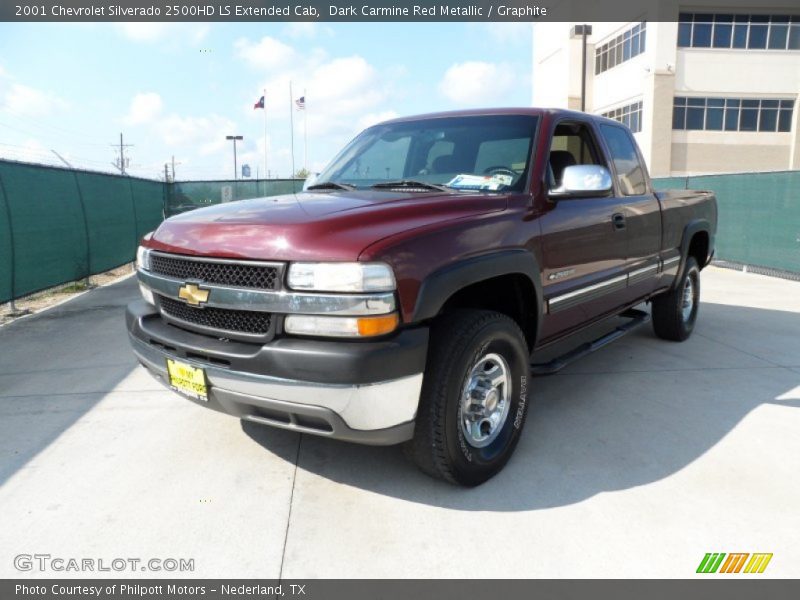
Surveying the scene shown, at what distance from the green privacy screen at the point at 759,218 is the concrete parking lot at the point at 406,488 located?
670cm

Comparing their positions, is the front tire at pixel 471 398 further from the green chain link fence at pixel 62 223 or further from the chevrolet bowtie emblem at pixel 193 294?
the green chain link fence at pixel 62 223

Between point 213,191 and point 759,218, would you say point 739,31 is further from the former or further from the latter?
point 213,191

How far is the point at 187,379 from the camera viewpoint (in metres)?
2.86

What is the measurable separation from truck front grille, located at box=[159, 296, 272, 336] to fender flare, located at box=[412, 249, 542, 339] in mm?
677

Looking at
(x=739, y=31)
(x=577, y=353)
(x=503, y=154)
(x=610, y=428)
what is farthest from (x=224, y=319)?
(x=739, y=31)

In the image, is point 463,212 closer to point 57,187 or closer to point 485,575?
point 485,575

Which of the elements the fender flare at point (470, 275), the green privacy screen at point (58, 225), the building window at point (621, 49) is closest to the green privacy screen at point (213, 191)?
the green privacy screen at point (58, 225)

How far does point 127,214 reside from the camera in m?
12.3

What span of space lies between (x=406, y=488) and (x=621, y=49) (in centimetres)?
3831

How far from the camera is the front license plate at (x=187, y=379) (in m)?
2.78

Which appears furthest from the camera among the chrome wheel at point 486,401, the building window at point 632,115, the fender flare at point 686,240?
the building window at point 632,115

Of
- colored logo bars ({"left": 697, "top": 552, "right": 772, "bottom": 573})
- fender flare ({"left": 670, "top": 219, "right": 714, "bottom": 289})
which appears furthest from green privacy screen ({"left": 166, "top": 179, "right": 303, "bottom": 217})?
colored logo bars ({"left": 697, "top": 552, "right": 772, "bottom": 573})

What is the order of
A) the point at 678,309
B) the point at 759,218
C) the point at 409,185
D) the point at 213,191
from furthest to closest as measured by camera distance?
the point at 213,191
the point at 759,218
the point at 678,309
the point at 409,185
